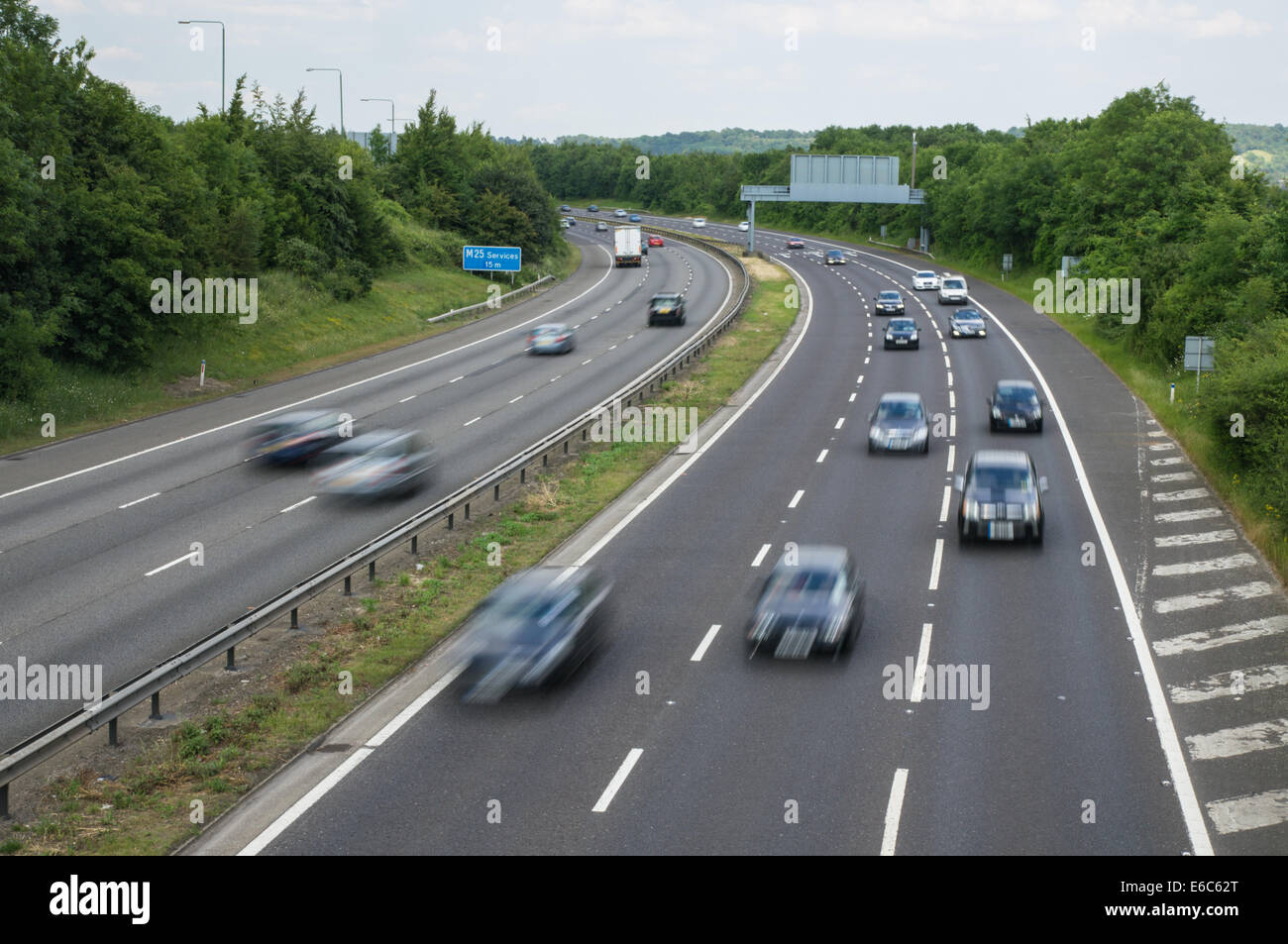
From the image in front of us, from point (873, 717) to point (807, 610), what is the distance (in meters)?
2.63

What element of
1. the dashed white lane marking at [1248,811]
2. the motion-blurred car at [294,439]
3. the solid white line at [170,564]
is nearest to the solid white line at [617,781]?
the dashed white lane marking at [1248,811]

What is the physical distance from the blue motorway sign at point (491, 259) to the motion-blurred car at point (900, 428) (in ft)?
148

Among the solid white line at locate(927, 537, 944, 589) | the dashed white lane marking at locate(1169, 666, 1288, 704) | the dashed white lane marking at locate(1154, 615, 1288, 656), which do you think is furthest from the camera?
the solid white line at locate(927, 537, 944, 589)

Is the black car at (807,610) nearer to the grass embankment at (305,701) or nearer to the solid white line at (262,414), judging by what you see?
the grass embankment at (305,701)

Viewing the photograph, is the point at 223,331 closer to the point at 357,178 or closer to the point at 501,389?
the point at 501,389

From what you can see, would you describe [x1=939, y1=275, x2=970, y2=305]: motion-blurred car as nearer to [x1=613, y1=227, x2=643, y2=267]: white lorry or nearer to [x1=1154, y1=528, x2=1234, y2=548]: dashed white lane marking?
[x1=613, y1=227, x2=643, y2=267]: white lorry

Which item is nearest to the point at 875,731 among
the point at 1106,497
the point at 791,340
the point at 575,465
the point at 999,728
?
the point at 999,728

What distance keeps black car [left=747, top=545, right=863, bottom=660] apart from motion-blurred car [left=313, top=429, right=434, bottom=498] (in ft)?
40.0

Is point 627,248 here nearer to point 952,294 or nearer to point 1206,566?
point 952,294

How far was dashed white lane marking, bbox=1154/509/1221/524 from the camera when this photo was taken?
2794 centimetres

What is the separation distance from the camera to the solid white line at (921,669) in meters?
17.4

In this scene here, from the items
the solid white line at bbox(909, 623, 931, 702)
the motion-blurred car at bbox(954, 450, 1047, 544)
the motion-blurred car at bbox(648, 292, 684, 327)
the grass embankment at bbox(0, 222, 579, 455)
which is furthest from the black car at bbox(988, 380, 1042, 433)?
the motion-blurred car at bbox(648, 292, 684, 327)

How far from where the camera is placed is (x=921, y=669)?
18312mm

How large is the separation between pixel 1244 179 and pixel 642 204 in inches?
5134
